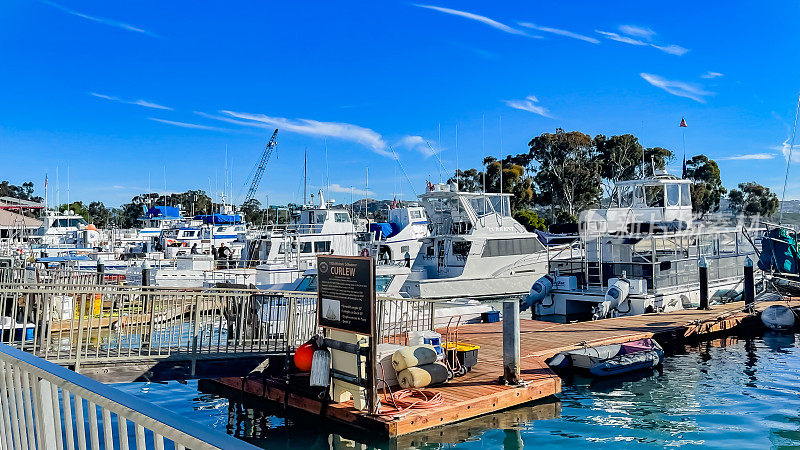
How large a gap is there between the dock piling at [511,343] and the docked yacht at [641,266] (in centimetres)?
1060

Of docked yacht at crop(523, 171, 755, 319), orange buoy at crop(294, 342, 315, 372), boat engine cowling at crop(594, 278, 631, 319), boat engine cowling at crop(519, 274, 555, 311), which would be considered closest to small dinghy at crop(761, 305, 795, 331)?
docked yacht at crop(523, 171, 755, 319)

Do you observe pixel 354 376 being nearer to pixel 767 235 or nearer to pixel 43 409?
pixel 43 409

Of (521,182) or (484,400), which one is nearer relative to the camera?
(484,400)

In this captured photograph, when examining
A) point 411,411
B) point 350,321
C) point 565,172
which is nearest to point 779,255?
point 411,411

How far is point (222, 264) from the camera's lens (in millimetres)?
35500

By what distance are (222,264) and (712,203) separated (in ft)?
237

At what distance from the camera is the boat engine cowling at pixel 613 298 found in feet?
71.8

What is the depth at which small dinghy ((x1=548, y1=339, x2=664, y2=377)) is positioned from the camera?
15.0m

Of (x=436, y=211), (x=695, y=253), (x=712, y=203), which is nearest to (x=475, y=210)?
(x=436, y=211)

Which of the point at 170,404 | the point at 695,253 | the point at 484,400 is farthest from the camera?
the point at 695,253

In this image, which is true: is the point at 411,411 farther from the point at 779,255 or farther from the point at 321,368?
the point at 779,255

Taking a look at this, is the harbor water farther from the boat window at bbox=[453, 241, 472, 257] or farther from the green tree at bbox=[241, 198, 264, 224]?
the green tree at bbox=[241, 198, 264, 224]

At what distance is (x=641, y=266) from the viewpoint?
2339 centimetres

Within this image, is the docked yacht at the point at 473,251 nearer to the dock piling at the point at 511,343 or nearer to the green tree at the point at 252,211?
the dock piling at the point at 511,343
